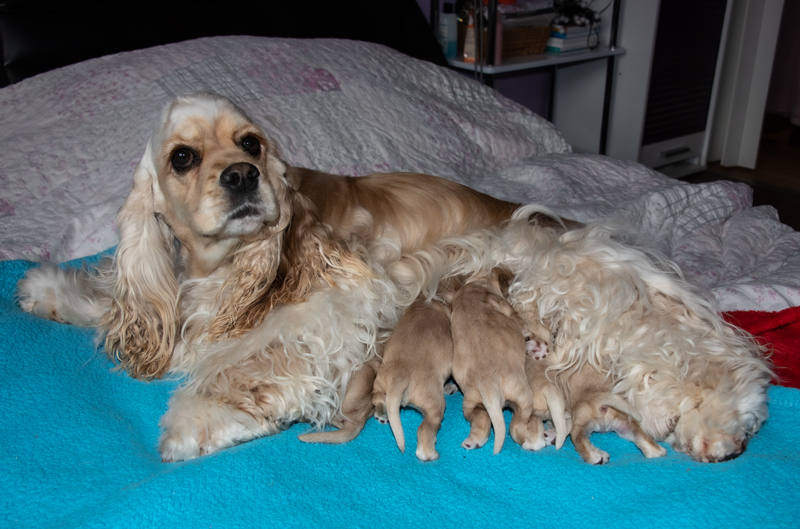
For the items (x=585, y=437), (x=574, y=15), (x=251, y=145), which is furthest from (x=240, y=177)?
(x=574, y=15)

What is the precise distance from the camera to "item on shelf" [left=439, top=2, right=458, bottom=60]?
151 inches

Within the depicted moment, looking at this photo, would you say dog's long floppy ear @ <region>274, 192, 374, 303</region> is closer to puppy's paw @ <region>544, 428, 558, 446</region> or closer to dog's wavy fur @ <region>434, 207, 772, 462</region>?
dog's wavy fur @ <region>434, 207, 772, 462</region>

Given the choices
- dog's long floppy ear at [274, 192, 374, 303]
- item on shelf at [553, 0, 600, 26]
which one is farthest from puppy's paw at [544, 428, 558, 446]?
item on shelf at [553, 0, 600, 26]

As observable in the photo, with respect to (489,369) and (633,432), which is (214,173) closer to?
(489,369)

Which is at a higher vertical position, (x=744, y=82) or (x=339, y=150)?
(x=339, y=150)

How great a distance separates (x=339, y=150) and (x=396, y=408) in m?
1.28

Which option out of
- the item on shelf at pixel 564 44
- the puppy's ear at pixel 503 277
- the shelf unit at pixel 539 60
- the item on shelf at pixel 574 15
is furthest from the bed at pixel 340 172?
the item on shelf at pixel 574 15

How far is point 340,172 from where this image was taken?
7.55ft

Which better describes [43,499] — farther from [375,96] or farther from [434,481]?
[375,96]

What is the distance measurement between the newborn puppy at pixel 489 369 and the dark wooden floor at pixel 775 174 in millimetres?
3307

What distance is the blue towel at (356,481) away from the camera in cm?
108

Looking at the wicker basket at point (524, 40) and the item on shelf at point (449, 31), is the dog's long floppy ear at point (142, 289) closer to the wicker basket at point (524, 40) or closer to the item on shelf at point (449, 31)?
the item on shelf at point (449, 31)

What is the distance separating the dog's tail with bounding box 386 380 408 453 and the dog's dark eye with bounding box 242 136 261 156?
70 centimetres

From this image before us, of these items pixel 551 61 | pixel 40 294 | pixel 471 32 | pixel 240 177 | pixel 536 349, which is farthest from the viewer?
pixel 551 61
